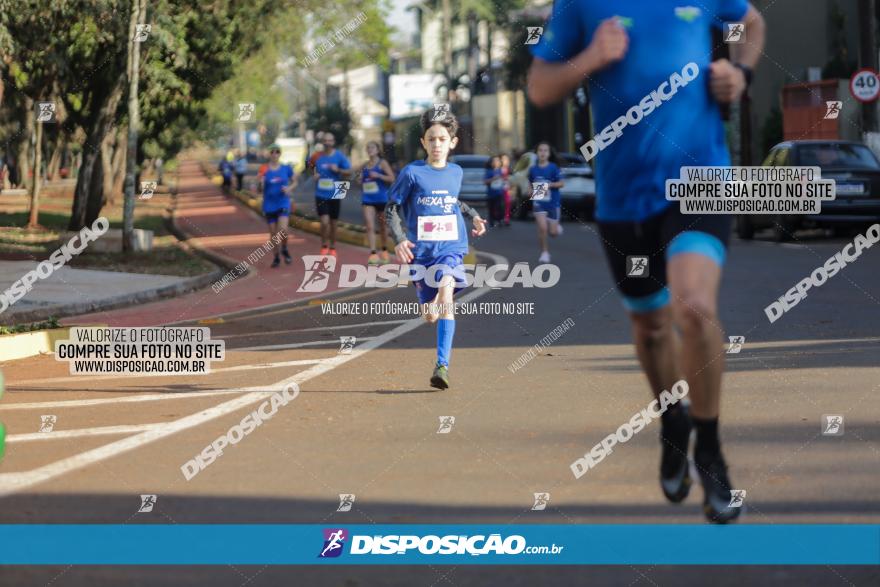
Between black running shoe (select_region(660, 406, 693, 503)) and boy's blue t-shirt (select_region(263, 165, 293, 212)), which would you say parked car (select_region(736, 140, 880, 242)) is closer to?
boy's blue t-shirt (select_region(263, 165, 293, 212))

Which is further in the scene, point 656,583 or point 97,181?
point 97,181

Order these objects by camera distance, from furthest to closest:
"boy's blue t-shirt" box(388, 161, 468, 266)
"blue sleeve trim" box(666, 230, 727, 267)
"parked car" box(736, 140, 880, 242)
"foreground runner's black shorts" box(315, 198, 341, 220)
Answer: "foreground runner's black shorts" box(315, 198, 341, 220)
"parked car" box(736, 140, 880, 242)
"boy's blue t-shirt" box(388, 161, 468, 266)
"blue sleeve trim" box(666, 230, 727, 267)

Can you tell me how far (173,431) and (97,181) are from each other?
23.0 meters

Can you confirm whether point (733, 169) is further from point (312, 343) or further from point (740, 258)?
point (740, 258)

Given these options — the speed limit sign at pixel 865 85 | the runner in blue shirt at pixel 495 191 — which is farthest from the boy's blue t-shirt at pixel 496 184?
the speed limit sign at pixel 865 85

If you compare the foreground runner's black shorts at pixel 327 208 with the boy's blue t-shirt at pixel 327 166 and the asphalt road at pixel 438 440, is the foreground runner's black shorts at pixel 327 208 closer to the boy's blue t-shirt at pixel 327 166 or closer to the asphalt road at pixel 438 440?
the boy's blue t-shirt at pixel 327 166

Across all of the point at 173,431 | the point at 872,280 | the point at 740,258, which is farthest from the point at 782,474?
the point at 740,258

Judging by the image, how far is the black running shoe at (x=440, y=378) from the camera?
1006cm

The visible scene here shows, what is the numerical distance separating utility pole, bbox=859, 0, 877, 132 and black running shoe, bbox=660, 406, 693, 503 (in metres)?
25.8

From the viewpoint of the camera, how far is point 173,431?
328 inches

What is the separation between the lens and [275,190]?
23.7 m

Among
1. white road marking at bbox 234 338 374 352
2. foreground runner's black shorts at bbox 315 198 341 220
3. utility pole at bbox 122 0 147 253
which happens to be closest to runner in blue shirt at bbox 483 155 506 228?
→ foreground runner's black shorts at bbox 315 198 341 220

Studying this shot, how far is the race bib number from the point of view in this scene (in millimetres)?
10016

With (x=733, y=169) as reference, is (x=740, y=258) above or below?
below
